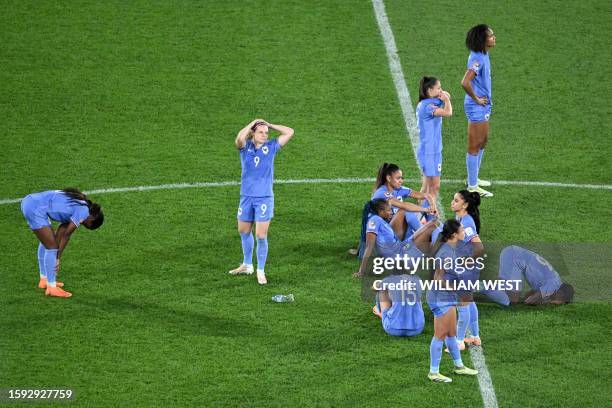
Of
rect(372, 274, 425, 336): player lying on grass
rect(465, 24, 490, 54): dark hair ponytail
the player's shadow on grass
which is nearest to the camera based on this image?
rect(372, 274, 425, 336): player lying on grass

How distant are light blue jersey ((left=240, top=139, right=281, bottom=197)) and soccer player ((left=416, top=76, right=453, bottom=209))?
7.18ft

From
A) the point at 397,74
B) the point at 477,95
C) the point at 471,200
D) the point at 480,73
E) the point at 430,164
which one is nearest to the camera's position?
the point at 471,200

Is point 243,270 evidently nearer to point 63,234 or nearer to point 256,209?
point 256,209

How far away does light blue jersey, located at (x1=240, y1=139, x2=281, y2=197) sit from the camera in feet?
48.0

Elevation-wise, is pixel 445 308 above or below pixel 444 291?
below

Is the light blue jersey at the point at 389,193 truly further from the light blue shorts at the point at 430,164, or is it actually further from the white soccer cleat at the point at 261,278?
the white soccer cleat at the point at 261,278

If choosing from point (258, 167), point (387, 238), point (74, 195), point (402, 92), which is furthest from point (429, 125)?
point (402, 92)

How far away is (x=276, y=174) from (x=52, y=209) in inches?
191

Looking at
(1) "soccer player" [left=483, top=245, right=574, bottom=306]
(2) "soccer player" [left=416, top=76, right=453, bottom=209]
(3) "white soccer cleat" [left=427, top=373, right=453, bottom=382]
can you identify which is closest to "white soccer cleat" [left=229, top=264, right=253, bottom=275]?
(2) "soccer player" [left=416, top=76, right=453, bottom=209]

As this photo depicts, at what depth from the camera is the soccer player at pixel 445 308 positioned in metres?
12.4

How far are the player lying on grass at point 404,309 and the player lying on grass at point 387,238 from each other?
2.98 ft

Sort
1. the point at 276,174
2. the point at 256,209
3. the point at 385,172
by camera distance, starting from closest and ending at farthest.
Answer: the point at 256,209, the point at 385,172, the point at 276,174

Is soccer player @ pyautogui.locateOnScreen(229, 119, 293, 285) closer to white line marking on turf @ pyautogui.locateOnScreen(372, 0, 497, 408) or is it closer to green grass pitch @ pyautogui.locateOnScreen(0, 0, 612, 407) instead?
green grass pitch @ pyautogui.locateOnScreen(0, 0, 612, 407)

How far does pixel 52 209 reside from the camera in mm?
14227
